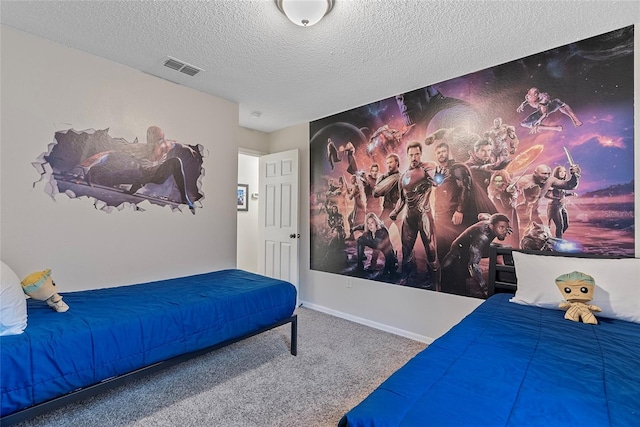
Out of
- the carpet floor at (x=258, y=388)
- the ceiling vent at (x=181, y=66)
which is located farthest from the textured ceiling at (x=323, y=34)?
the carpet floor at (x=258, y=388)

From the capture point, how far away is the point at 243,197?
5441 mm

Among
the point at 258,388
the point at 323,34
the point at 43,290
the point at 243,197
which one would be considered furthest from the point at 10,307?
the point at 243,197

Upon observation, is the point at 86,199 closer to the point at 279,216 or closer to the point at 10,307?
the point at 10,307

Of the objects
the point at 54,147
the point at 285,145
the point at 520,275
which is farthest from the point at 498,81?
the point at 54,147

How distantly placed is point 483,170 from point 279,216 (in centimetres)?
270

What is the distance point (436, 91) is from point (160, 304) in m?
3.08

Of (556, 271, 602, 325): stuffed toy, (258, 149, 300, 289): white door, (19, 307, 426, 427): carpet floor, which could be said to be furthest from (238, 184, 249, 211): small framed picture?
(556, 271, 602, 325): stuffed toy

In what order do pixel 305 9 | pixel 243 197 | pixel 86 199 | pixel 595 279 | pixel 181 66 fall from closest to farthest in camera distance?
pixel 305 9 → pixel 595 279 → pixel 86 199 → pixel 181 66 → pixel 243 197

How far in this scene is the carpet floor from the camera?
1.78 m

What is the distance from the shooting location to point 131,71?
8.64 ft

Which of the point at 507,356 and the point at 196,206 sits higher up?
the point at 196,206

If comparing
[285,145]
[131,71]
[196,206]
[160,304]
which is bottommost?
[160,304]

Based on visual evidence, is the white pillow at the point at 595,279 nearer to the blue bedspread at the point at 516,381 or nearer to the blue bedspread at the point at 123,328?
the blue bedspread at the point at 516,381

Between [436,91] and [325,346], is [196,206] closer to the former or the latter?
[325,346]
